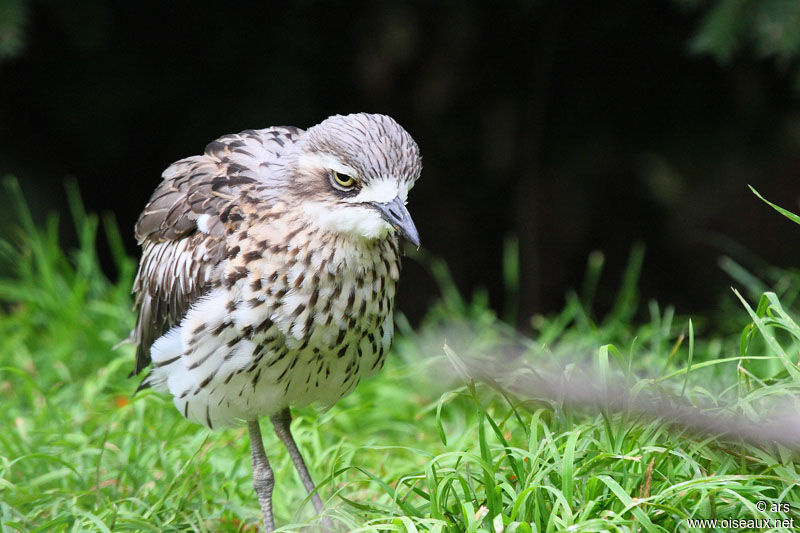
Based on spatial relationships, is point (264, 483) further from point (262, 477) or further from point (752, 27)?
point (752, 27)

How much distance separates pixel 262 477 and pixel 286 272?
2.73ft

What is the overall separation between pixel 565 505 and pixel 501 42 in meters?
3.83

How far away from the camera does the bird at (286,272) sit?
3010mm

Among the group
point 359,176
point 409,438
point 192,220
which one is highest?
point 359,176

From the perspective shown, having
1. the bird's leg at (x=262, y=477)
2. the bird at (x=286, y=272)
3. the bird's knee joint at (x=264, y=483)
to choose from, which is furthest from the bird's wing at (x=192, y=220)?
the bird's knee joint at (x=264, y=483)

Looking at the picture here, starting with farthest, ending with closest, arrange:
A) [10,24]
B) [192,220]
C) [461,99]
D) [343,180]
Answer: [461,99], [10,24], [192,220], [343,180]

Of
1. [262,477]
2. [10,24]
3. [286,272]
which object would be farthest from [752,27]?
[10,24]

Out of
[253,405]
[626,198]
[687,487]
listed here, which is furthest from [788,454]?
[626,198]

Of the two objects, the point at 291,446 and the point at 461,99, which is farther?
the point at 461,99

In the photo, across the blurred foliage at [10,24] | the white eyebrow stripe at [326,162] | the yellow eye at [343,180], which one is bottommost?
the yellow eye at [343,180]

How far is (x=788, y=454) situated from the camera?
2.76 meters

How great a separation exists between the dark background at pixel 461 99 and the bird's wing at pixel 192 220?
6.45 feet

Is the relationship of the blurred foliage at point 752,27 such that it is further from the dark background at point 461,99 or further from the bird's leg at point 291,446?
the bird's leg at point 291,446

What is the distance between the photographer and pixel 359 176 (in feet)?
9.71
